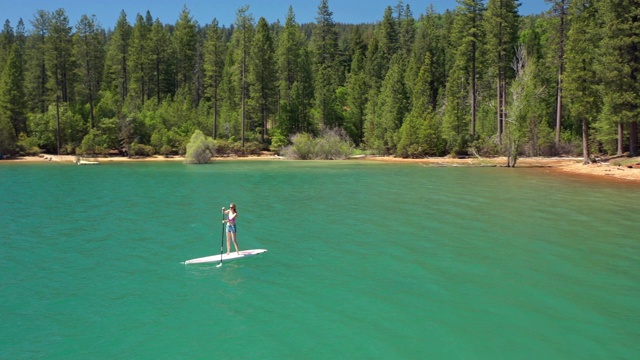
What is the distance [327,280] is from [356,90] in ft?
217

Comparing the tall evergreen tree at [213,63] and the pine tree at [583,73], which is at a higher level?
the tall evergreen tree at [213,63]

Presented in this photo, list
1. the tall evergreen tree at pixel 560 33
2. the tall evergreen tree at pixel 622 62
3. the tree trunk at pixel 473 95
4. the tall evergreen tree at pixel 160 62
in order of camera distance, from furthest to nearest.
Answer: the tall evergreen tree at pixel 160 62 < the tree trunk at pixel 473 95 < the tall evergreen tree at pixel 560 33 < the tall evergreen tree at pixel 622 62

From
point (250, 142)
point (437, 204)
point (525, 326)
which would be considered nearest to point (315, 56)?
point (250, 142)

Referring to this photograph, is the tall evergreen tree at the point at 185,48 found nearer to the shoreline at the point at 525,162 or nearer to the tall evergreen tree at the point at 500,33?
the shoreline at the point at 525,162

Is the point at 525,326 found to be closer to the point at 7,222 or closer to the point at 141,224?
the point at 141,224

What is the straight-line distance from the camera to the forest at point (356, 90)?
4316cm

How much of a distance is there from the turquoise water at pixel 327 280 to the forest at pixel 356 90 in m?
21.3

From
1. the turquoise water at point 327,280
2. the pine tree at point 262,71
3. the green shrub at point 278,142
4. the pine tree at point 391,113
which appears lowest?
the turquoise water at point 327,280

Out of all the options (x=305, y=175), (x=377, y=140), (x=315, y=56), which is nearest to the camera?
(x=305, y=175)

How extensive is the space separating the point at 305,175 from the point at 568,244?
2558 centimetres

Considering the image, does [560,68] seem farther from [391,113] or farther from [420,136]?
[391,113]

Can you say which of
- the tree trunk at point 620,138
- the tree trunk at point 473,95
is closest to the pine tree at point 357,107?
the tree trunk at point 473,95

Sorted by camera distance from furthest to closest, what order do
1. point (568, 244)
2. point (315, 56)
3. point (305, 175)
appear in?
point (315, 56), point (305, 175), point (568, 244)

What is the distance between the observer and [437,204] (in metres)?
23.8
